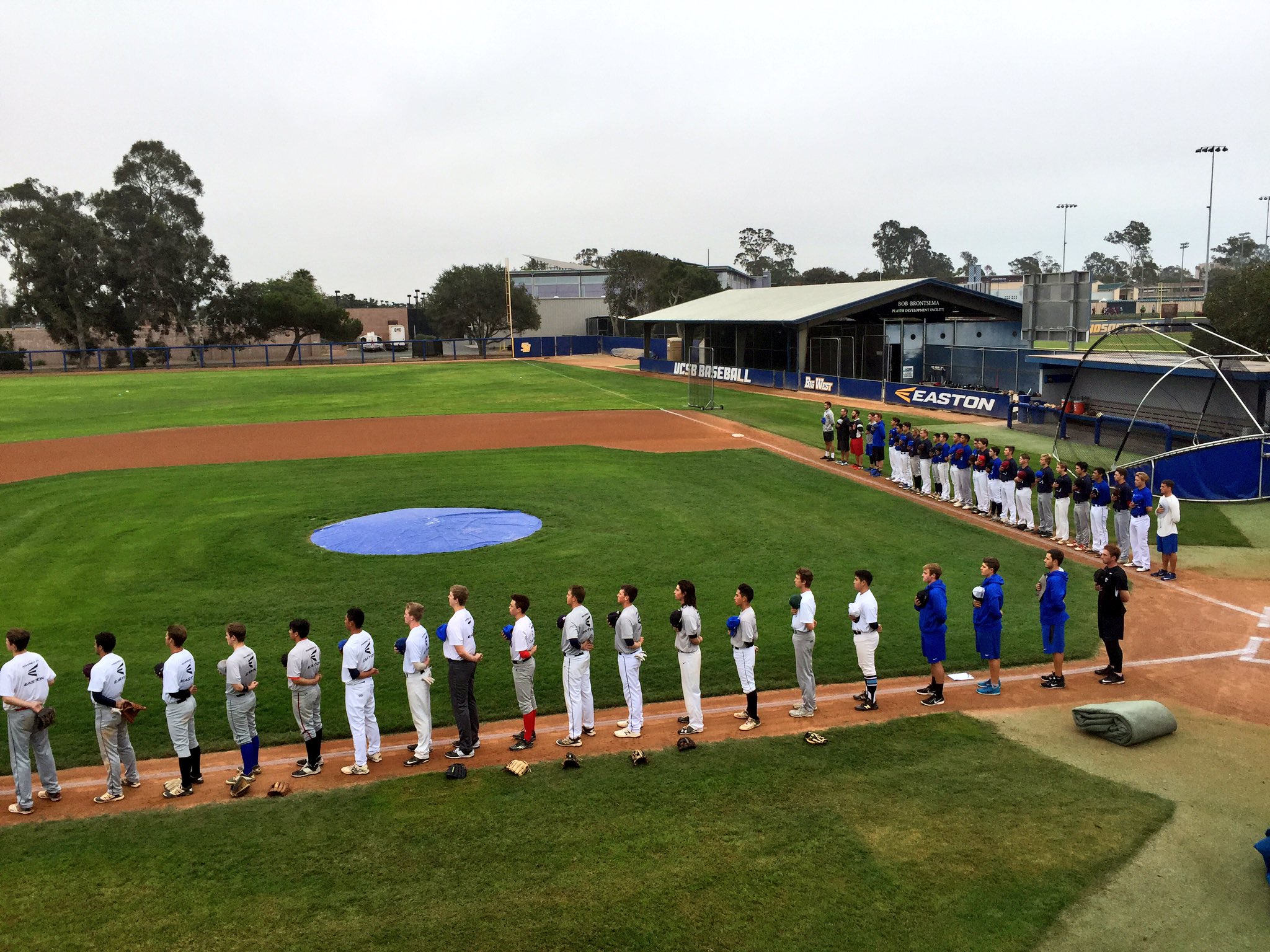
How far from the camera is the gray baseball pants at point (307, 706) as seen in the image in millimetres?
9375

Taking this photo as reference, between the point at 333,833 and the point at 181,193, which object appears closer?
the point at 333,833

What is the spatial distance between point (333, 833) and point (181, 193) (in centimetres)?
10134

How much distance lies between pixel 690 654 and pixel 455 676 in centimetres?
255

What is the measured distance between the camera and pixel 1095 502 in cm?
1725

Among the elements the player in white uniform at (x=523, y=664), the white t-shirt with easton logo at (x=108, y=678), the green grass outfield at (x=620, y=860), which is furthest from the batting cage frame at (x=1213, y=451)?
the white t-shirt with easton logo at (x=108, y=678)

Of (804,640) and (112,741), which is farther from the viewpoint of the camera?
(804,640)

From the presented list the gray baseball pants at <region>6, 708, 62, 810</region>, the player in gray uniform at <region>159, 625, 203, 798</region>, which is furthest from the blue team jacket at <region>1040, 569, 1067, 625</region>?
the gray baseball pants at <region>6, 708, 62, 810</region>

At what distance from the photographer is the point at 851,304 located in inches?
1836

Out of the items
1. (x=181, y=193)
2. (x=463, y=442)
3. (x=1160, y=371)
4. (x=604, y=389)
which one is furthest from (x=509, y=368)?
(x=1160, y=371)

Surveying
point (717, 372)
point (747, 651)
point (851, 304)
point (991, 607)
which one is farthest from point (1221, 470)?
point (717, 372)

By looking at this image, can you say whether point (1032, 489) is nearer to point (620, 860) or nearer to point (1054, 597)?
point (1054, 597)

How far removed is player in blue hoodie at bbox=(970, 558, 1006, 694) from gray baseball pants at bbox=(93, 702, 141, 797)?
949cm

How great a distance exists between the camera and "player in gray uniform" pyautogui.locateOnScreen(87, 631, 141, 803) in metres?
8.87

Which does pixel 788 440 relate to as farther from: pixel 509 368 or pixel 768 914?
pixel 509 368
